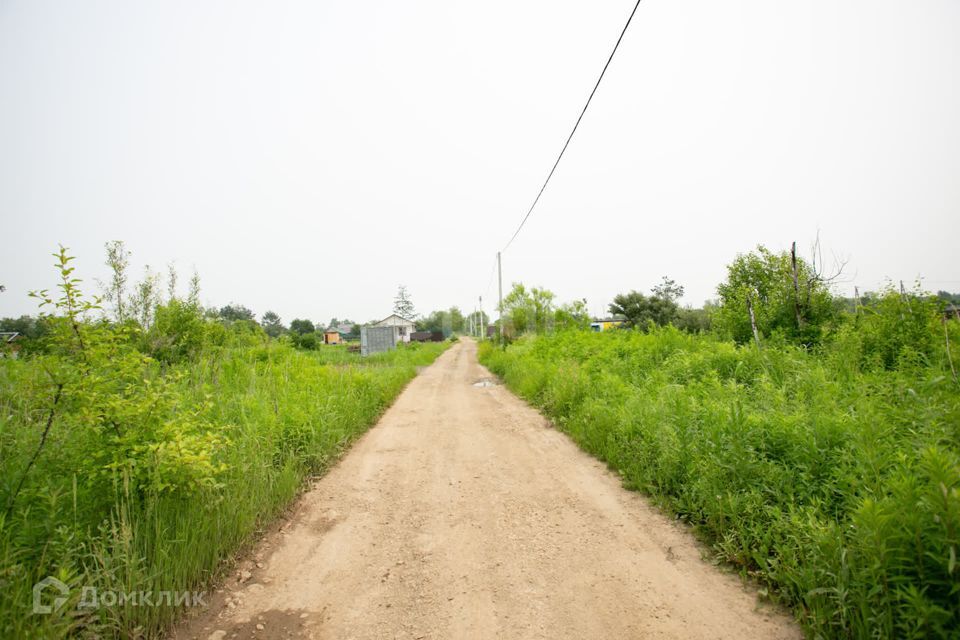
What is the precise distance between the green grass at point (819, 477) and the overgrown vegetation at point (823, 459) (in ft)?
0.04

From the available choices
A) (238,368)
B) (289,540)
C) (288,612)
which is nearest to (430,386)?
(238,368)

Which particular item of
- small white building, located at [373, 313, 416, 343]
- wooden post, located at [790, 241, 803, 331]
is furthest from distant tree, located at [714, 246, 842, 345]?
small white building, located at [373, 313, 416, 343]

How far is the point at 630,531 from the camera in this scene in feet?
11.6

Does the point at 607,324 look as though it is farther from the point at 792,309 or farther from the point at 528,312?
the point at 792,309

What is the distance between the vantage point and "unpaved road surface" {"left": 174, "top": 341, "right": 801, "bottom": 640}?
2.44m

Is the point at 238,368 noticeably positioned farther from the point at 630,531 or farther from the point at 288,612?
the point at 630,531

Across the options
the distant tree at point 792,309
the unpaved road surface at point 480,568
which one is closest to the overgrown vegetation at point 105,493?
the unpaved road surface at point 480,568

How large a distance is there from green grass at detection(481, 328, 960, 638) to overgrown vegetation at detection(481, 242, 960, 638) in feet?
0.04

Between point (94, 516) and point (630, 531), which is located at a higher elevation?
point (94, 516)

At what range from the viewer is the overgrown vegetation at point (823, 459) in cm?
201

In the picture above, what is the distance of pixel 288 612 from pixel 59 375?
2107mm

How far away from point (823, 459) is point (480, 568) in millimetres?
2892

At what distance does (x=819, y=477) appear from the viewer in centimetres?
317

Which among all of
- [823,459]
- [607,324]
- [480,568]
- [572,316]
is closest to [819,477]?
[823,459]
